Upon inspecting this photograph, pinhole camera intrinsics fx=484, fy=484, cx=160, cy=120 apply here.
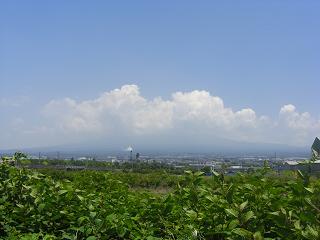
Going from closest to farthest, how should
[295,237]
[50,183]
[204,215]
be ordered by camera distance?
1. [295,237]
2. [204,215]
3. [50,183]

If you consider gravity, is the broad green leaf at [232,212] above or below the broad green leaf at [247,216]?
above

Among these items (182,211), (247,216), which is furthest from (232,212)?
(182,211)

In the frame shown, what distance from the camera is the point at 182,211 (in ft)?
10.9

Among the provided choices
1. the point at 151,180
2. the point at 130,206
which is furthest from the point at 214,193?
the point at 151,180

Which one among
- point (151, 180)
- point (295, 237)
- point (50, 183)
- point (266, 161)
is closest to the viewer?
point (295, 237)

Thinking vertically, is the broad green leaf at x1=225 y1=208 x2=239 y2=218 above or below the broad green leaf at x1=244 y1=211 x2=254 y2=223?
above

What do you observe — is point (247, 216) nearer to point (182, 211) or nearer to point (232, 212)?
point (232, 212)

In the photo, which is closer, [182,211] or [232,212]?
[232,212]

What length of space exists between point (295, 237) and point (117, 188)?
280 cm

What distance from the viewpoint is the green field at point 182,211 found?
8.13 feet

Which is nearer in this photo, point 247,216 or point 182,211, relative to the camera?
point 247,216

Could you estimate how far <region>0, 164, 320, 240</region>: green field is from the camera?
8.13 feet

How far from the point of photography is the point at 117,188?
16.0ft

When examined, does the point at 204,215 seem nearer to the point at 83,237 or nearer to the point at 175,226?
the point at 175,226
